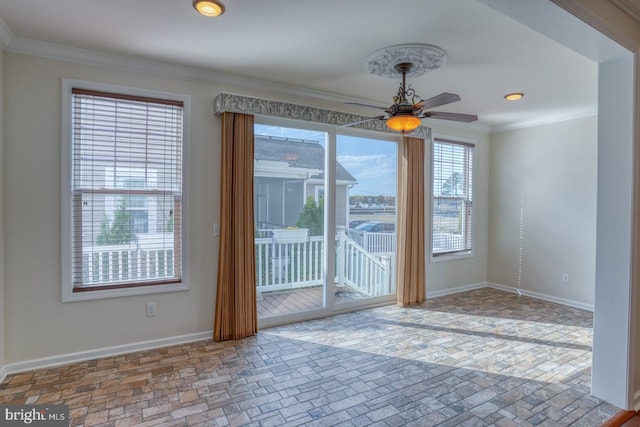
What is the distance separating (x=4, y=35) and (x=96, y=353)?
264cm

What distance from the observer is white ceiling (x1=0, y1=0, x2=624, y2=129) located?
2262mm

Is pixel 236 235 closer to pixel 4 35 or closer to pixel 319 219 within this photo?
pixel 319 219

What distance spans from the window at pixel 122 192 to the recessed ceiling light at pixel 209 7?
126 cm

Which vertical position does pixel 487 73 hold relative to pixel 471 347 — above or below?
above

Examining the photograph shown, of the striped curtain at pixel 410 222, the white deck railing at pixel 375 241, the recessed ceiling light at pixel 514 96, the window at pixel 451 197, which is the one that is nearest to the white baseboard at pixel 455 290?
the striped curtain at pixel 410 222

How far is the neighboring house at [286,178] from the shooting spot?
3848 millimetres

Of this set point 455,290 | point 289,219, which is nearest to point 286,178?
point 289,219

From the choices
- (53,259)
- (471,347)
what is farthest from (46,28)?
(471,347)

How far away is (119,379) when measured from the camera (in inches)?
107

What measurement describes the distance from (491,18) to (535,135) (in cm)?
360

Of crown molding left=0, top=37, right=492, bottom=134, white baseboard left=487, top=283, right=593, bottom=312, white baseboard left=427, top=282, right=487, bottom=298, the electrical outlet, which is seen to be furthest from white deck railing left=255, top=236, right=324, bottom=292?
white baseboard left=487, top=283, right=593, bottom=312

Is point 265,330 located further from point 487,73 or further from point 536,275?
point 536,275

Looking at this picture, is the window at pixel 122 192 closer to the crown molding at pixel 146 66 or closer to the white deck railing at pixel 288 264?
the crown molding at pixel 146 66

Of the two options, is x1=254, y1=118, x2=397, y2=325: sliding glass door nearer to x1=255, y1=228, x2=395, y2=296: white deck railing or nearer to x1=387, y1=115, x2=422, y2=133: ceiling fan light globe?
x1=255, y1=228, x2=395, y2=296: white deck railing
